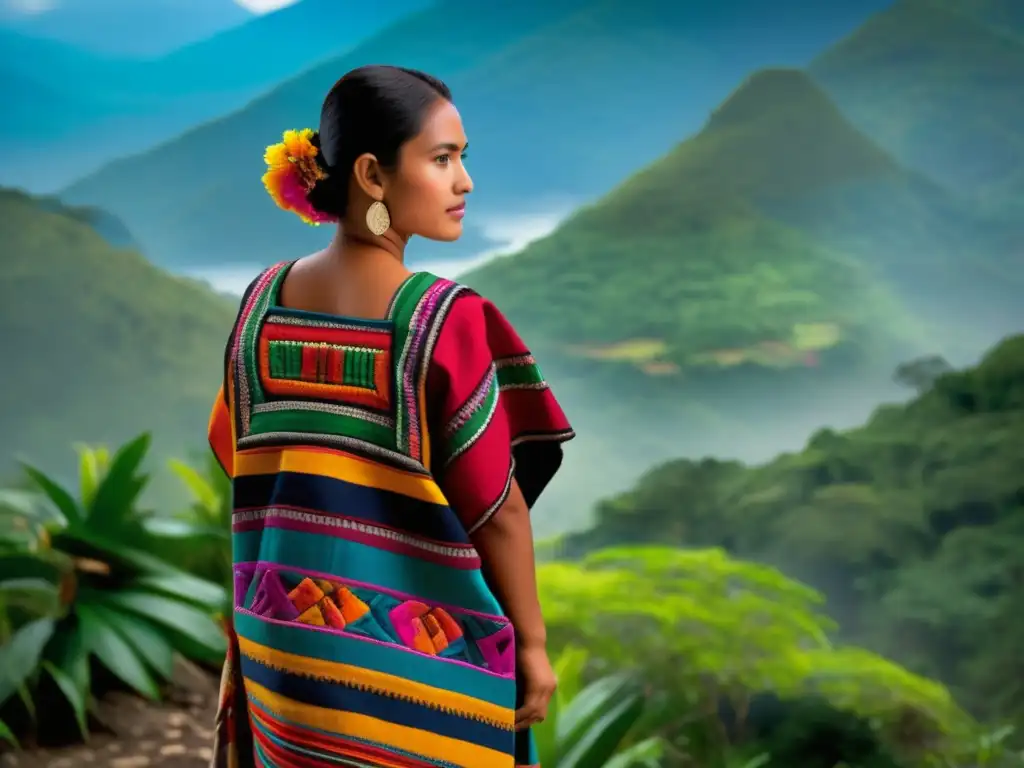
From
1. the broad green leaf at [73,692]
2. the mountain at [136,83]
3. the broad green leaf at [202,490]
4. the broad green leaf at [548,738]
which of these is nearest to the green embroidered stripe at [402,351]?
the broad green leaf at [548,738]

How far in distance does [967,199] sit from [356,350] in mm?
5045

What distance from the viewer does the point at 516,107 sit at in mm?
6789

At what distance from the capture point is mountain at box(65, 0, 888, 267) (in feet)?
21.3

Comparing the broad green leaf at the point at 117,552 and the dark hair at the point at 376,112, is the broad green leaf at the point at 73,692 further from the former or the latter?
the dark hair at the point at 376,112

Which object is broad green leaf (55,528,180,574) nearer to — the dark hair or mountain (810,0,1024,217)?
the dark hair

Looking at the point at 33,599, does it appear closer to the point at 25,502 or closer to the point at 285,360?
the point at 25,502

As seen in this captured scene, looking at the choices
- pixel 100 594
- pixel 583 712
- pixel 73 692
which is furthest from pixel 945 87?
pixel 73 692

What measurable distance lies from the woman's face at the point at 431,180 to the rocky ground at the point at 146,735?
6.58ft

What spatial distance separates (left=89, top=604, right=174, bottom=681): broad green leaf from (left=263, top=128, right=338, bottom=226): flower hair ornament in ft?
6.50

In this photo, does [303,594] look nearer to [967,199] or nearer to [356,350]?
[356,350]

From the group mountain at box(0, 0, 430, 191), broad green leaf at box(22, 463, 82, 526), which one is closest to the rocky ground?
broad green leaf at box(22, 463, 82, 526)

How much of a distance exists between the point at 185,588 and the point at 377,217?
207cm

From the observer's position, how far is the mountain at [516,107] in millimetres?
6504

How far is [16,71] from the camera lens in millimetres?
6777
